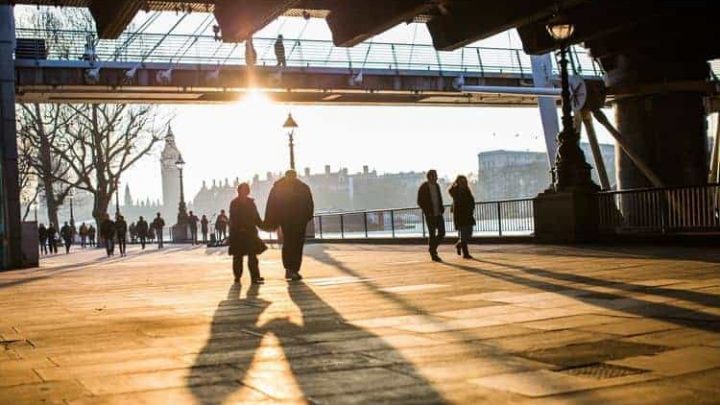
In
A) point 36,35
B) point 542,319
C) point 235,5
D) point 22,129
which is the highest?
point 36,35

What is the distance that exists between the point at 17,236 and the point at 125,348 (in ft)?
58.8

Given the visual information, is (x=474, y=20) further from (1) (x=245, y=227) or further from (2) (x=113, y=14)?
(1) (x=245, y=227)

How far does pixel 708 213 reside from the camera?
16.5m

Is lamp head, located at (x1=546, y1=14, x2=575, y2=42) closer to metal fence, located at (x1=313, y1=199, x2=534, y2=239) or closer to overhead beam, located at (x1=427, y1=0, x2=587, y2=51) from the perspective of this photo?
metal fence, located at (x1=313, y1=199, x2=534, y2=239)

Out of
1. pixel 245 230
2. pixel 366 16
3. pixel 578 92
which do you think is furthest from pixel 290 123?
pixel 366 16

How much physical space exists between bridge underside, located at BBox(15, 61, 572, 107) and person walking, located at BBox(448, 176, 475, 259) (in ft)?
74.6

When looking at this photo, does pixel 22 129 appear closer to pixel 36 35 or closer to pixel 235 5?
pixel 36 35

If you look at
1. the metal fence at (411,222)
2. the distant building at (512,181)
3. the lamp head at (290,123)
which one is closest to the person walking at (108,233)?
the lamp head at (290,123)

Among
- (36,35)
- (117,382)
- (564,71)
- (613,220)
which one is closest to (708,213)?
(613,220)

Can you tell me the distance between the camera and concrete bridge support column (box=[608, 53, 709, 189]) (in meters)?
23.5

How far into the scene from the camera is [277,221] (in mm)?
12555

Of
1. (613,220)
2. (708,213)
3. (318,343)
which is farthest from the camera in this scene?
(613,220)

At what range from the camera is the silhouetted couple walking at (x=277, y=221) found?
494 inches

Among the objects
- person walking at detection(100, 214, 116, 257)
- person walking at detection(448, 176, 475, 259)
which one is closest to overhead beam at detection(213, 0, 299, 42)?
person walking at detection(448, 176, 475, 259)
